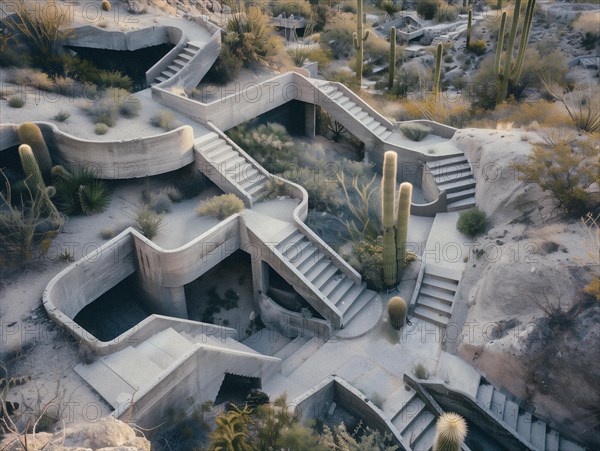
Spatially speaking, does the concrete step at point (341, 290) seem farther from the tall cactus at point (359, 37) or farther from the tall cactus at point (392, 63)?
the tall cactus at point (392, 63)

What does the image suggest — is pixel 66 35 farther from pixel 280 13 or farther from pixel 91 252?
pixel 280 13

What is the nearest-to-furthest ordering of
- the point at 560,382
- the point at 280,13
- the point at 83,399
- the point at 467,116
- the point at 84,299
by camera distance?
1. the point at 83,399
2. the point at 560,382
3. the point at 84,299
4. the point at 467,116
5. the point at 280,13

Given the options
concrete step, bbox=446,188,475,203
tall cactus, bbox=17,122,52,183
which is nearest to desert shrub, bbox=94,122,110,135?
tall cactus, bbox=17,122,52,183

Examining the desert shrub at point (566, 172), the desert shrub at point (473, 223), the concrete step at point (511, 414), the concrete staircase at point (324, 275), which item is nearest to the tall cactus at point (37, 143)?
the concrete staircase at point (324, 275)

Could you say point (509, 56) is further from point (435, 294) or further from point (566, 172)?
point (435, 294)

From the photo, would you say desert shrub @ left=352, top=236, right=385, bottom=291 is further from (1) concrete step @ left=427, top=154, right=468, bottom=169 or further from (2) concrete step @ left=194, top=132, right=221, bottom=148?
(2) concrete step @ left=194, top=132, right=221, bottom=148

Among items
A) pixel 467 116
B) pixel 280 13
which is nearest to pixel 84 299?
pixel 467 116

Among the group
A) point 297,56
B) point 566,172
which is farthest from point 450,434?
point 297,56
